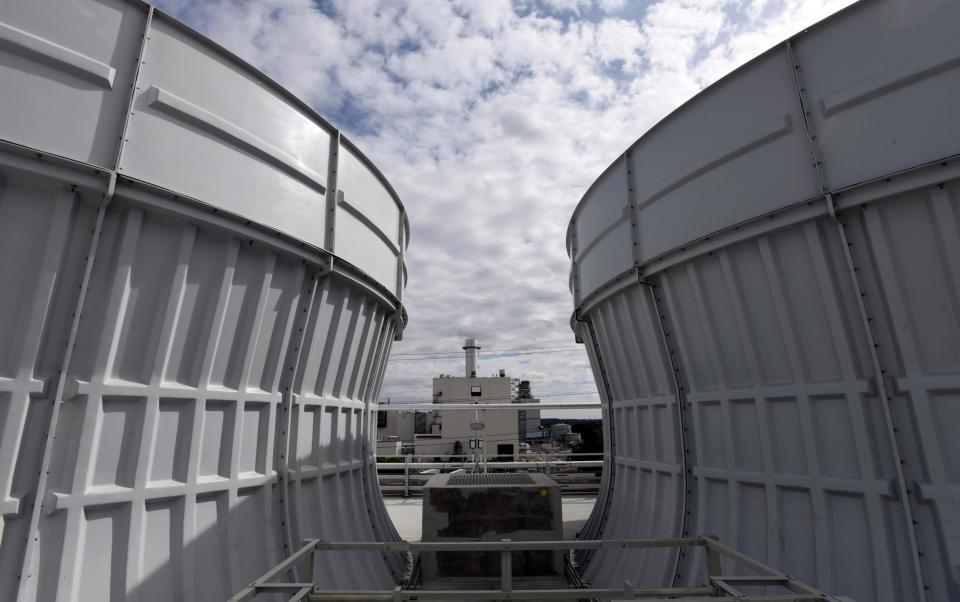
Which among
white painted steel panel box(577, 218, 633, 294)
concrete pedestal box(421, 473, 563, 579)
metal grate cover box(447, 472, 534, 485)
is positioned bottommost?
concrete pedestal box(421, 473, 563, 579)

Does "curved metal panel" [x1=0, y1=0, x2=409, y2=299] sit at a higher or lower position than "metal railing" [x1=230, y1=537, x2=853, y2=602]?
higher

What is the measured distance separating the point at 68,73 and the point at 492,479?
653cm

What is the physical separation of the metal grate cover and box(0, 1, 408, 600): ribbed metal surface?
2.12m

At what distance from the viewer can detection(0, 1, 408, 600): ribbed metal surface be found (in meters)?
3.31

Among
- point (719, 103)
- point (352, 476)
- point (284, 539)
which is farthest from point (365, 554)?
point (719, 103)

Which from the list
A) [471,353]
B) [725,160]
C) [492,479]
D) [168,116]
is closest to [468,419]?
[471,353]

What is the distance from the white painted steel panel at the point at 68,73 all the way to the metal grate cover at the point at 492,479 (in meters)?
5.60

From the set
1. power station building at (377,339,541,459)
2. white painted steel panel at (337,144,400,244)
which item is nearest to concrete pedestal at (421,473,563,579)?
white painted steel panel at (337,144,400,244)

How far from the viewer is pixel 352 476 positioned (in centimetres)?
651

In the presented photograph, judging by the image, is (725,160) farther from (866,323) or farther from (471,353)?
(471,353)

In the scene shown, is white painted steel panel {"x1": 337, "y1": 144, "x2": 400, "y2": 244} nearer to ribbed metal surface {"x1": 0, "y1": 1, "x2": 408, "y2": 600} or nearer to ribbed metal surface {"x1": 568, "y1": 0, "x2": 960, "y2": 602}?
ribbed metal surface {"x1": 0, "y1": 1, "x2": 408, "y2": 600}

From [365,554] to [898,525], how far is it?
17.7ft

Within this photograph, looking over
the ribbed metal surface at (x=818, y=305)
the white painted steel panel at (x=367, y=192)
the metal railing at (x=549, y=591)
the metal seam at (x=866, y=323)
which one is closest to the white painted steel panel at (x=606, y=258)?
Answer: the ribbed metal surface at (x=818, y=305)

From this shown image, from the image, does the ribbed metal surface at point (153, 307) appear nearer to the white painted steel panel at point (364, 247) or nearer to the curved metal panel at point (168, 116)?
the curved metal panel at point (168, 116)
